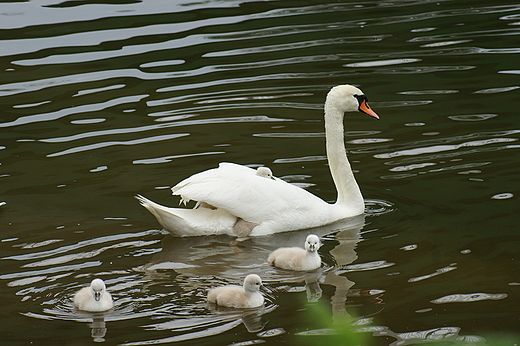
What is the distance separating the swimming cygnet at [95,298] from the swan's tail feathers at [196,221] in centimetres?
176

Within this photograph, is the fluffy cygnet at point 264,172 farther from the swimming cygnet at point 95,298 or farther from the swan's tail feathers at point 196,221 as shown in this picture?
the swimming cygnet at point 95,298

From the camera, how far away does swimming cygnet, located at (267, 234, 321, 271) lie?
24.7 ft

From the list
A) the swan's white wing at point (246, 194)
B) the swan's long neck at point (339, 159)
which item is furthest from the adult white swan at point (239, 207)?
the swan's long neck at point (339, 159)

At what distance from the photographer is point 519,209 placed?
351 inches

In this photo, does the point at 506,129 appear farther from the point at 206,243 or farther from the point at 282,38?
the point at 282,38

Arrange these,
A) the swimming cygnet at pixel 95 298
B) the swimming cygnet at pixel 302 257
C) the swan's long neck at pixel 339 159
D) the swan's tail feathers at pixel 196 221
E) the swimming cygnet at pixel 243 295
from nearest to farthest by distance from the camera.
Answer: the swimming cygnet at pixel 95 298, the swimming cygnet at pixel 243 295, the swimming cygnet at pixel 302 257, the swan's tail feathers at pixel 196 221, the swan's long neck at pixel 339 159

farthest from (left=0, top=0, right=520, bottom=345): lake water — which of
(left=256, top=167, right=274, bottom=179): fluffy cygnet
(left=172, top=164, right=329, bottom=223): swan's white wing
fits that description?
(left=256, top=167, right=274, bottom=179): fluffy cygnet

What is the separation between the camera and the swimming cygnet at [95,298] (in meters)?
6.45

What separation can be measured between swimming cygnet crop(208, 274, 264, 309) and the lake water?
0.37 feet

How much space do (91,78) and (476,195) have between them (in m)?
8.56

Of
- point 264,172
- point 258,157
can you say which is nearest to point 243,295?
point 264,172

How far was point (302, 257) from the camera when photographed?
24.8ft

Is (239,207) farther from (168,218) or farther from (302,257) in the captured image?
(302,257)

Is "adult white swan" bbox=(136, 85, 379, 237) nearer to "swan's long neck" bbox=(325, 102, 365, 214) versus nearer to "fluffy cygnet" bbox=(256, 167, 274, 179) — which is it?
"fluffy cygnet" bbox=(256, 167, 274, 179)
